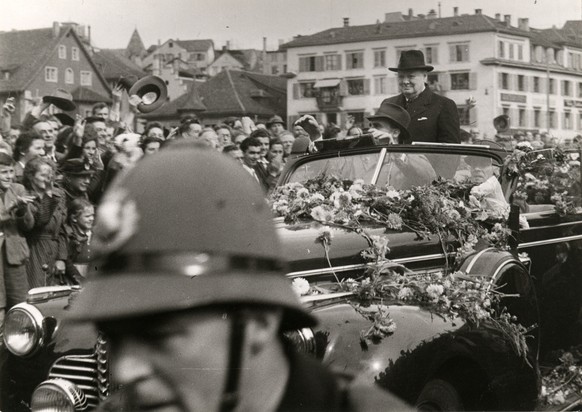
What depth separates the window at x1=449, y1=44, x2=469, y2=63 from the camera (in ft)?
17.8

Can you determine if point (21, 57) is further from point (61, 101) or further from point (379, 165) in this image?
point (379, 165)

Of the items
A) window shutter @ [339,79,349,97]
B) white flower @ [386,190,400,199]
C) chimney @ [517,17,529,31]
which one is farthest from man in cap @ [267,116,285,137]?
white flower @ [386,190,400,199]

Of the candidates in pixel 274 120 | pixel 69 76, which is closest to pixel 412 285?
pixel 274 120

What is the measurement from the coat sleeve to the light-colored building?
186mm

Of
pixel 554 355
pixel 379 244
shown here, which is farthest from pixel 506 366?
pixel 554 355

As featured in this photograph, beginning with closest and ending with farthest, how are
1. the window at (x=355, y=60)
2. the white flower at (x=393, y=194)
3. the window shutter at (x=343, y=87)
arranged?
1. the white flower at (x=393, y=194)
2. the window at (x=355, y=60)
3. the window shutter at (x=343, y=87)

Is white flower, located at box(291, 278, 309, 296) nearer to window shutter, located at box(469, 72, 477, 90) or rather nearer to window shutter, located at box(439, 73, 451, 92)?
Answer: window shutter, located at box(439, 73, 451, 92)

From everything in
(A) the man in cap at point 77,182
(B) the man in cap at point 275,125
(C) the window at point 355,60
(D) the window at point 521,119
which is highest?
(C) the window at point 355,60

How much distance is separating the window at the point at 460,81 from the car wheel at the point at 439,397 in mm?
2440

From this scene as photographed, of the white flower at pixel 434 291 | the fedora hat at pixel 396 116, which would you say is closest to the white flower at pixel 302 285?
the white flower at pixel 434 291

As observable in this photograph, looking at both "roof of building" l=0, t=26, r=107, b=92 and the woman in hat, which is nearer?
the woman in hat

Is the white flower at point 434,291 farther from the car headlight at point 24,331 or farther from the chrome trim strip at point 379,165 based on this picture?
the car headlight at point 24,331

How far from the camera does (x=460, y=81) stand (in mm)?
5191

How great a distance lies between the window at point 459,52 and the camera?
17.8 feet
